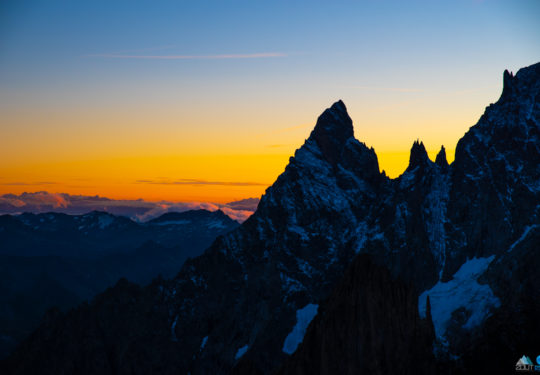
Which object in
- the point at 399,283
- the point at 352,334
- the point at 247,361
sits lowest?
the point at 247,361

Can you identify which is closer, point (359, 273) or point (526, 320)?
point (359, 273)

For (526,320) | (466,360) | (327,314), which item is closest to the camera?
(327,314)

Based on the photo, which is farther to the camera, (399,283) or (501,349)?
(501,349)

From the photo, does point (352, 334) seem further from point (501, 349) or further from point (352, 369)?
point (501, 349)

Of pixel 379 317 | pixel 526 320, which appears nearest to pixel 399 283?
pixel 379 317

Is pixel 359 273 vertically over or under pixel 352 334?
over

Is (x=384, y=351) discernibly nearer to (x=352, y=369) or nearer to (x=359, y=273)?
(x=352, y=369)

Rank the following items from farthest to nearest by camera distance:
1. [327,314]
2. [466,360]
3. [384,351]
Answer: [466,360]
[327,314]
[384,351]

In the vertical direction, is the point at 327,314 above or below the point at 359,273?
below

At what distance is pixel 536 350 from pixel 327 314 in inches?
2100

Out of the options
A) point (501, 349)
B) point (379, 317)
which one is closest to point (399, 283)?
point (379, 317)

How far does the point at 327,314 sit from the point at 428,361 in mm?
25174

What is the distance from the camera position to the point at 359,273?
15475 centimetres

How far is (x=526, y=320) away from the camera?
193m
